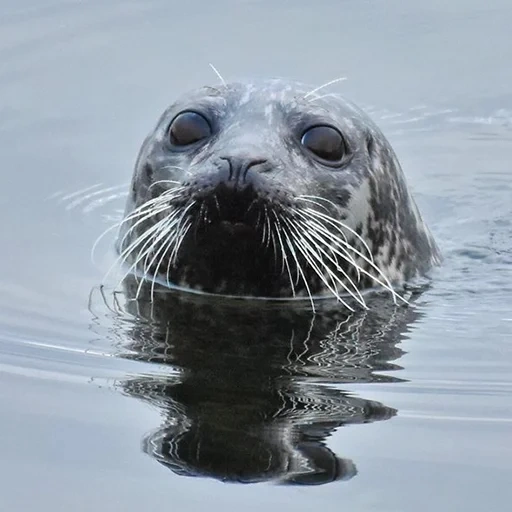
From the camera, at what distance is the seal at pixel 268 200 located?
5.87 meters

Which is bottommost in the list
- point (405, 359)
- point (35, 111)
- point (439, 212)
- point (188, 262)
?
point (405, 359)

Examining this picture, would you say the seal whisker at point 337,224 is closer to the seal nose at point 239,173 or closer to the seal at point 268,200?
the seal at point 268,200

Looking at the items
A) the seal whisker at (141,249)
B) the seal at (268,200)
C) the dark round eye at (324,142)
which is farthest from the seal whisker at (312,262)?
the seal whisker at (141,249)

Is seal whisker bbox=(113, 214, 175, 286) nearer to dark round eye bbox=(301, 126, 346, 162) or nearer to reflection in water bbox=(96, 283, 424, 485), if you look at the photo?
reflection in water bbox=(96, 283, 424, 485)

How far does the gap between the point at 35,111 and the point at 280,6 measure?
2.48 m

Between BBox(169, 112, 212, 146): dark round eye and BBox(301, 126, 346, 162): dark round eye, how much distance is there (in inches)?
16.1

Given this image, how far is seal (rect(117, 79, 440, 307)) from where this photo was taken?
5867 millimetres

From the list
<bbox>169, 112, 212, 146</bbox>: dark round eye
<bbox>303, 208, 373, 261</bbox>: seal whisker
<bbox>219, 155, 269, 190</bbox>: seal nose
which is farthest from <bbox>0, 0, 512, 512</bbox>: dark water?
<bbox>169, 112, 212, 146</bbox>: dark round eye

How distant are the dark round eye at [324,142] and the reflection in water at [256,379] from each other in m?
0.64

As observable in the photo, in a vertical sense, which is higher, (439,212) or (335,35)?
(335,35)

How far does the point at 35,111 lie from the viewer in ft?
30.8

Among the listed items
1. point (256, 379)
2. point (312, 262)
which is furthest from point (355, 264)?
point (256, 379)

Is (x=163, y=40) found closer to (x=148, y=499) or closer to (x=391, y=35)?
(x=391, y=35)

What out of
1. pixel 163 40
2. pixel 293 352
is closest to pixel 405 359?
pixel 293 352
